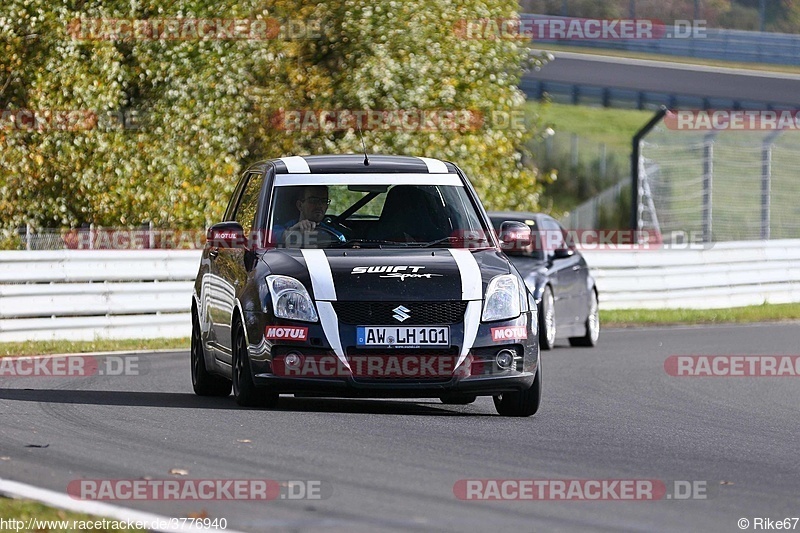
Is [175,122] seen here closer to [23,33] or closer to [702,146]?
[23,33]

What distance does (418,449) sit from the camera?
8.47 m

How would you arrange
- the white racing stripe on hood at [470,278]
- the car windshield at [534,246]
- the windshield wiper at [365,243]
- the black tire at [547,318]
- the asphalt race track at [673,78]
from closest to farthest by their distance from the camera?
the white racing stripe on hood at [470,278] → the windshield wiper at [365,243] → the black tire at [547,318] → the car windshield at [534,246] → the asphalt race track at [673,78]

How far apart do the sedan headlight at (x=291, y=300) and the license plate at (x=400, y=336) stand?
315 mm

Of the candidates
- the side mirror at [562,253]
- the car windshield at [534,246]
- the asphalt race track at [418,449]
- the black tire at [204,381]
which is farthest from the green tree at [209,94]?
the black tire at [204,381]

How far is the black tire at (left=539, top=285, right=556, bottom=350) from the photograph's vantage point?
17.7 m

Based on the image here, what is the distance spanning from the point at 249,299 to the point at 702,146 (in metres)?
21.2

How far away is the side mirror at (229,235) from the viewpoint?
10.8 m

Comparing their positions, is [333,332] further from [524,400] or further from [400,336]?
[524,400]

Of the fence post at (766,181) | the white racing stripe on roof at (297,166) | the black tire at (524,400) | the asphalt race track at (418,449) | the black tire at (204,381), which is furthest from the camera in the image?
the fence post at (766,181)

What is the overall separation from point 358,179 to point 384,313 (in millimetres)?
1517

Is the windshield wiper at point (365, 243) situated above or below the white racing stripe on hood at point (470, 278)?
above

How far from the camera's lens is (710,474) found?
7867mm

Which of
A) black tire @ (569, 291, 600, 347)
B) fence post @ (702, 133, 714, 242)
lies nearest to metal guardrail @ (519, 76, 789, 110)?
fence post @ (702, 133, 714, 242)

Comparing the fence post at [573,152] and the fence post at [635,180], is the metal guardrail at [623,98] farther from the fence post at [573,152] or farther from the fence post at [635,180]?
the fence post at [635,180]
